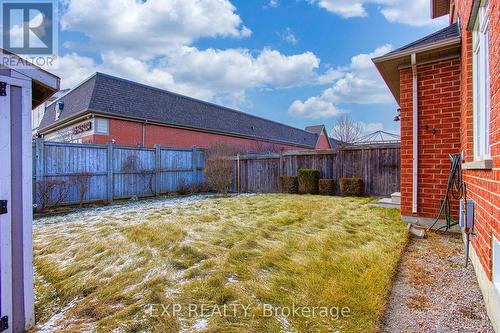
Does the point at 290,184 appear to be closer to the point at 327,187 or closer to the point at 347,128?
the point at 327,187

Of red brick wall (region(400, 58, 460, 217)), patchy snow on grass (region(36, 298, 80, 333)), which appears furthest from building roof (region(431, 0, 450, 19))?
patchy snow on grass (region(36, 298, 80, 333))

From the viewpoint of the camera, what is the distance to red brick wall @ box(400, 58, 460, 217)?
164 inches

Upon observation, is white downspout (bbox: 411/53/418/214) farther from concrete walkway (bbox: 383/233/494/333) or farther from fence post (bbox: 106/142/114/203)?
fence post (bbox: 106/142/114/203)

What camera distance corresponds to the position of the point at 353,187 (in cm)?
866

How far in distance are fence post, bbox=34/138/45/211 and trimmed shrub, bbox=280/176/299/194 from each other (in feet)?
25.1

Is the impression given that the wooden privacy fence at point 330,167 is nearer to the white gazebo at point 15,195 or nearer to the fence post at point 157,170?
the fence post at point 157,170

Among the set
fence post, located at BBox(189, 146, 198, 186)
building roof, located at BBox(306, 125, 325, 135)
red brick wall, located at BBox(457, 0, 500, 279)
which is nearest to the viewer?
red brick wall, located at BBox(457, 0, 500, 279)

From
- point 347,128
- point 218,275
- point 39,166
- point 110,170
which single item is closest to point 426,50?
point 218,275

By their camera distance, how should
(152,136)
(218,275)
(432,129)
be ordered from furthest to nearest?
(152,136) → (432,129) → (218,275)

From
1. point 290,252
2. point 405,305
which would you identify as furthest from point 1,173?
point 405,305

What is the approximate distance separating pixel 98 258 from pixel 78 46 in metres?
8.39

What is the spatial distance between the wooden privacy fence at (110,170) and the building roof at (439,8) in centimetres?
966

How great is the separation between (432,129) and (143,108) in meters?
14.0

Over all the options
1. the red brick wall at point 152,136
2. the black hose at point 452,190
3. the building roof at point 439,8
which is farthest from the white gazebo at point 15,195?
the red brick wall at point 152,136
